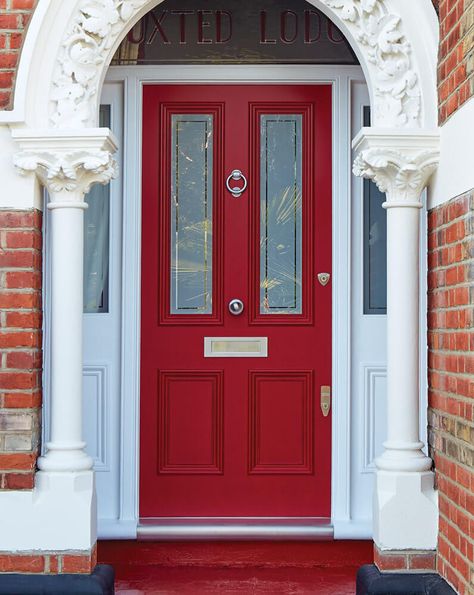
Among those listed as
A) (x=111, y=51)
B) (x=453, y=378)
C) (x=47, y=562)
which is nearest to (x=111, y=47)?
(x=111, y=51)

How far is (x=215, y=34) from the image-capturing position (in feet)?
16.0

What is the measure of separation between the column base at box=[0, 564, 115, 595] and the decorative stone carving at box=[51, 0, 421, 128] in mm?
1841

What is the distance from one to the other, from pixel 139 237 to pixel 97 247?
229 mm

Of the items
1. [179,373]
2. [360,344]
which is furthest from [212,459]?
[360,344]

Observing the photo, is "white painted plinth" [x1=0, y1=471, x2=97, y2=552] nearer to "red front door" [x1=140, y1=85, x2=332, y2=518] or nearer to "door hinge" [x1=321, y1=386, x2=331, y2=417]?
"red front door" [x1=140, y1=85, x2=332, y2=518]

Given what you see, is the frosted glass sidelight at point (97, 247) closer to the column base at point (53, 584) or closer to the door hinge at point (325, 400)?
the door hinge at point (325, 400)

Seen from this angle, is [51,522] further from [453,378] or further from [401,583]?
[453,378]

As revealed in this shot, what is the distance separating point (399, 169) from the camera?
3.89m

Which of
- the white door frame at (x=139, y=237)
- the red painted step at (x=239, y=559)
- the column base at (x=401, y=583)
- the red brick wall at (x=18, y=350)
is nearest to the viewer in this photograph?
the column base at (x=401, y=583)

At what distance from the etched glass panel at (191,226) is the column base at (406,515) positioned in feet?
4.69

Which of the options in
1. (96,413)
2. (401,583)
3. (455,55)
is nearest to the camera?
(455,55)

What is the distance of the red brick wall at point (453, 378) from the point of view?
3.48 meters

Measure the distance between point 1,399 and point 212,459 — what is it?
130 cm

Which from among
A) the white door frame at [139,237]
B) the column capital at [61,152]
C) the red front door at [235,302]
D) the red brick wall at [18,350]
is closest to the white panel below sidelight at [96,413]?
the white door frame at [139,237]
